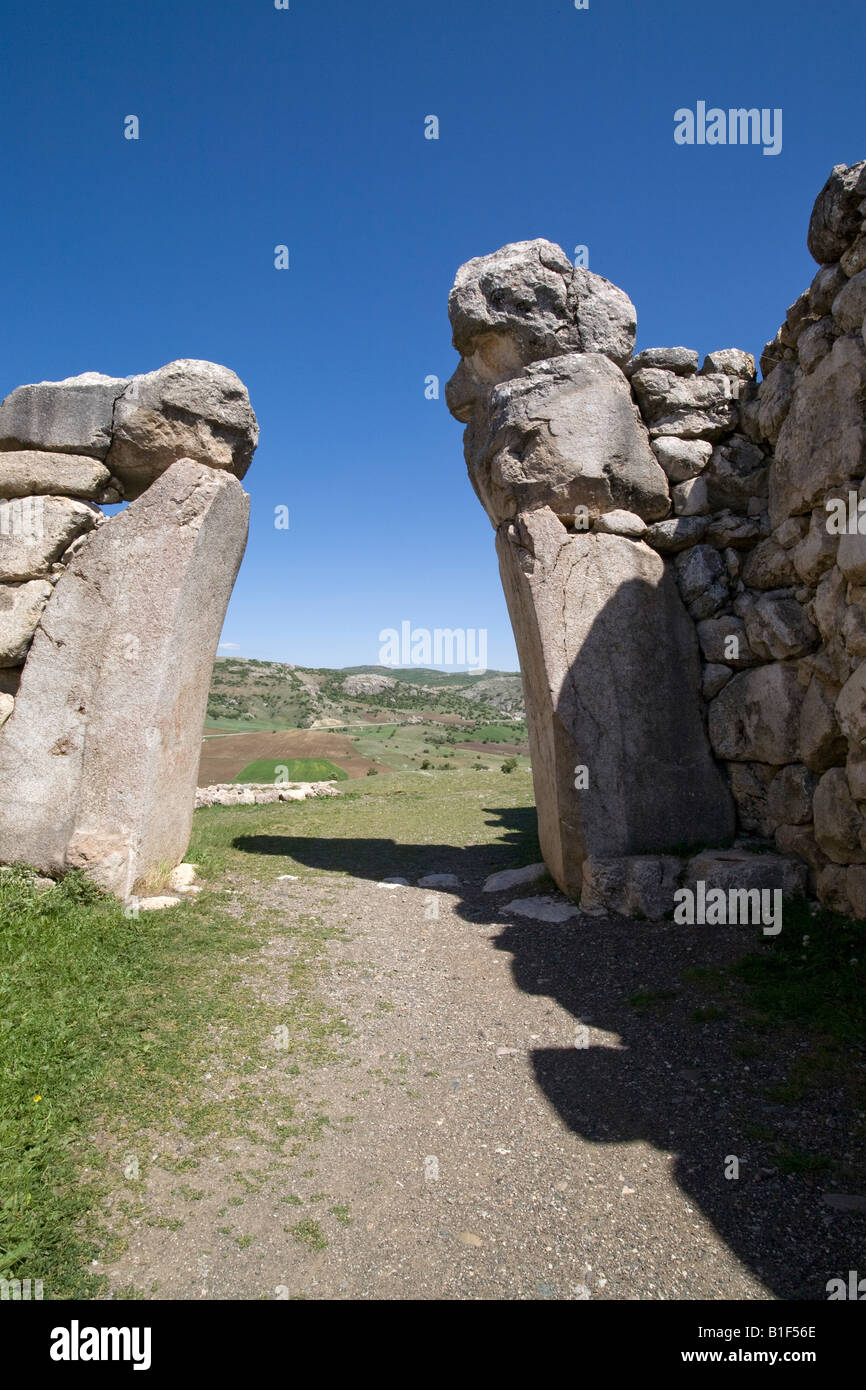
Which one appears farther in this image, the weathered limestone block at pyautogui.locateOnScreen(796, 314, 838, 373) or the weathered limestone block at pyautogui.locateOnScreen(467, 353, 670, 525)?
the weathered limestone block at pyautogui.locateOnScreen(467, 353, 670, 525)

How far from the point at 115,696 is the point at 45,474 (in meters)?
2.17

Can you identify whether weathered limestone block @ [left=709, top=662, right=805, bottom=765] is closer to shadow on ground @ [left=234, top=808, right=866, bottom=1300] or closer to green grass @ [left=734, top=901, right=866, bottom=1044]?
green grass @ [left=734, top=901, right=866, bottom=1044]

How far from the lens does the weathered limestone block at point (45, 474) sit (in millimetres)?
6902

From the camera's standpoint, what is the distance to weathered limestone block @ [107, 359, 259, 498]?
23.0 ft

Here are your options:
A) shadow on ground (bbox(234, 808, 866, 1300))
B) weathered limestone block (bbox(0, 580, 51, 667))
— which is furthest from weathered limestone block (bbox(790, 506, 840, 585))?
weathered limestone block (bbox(0, 580, 51, 667))

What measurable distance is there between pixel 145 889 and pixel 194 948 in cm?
119

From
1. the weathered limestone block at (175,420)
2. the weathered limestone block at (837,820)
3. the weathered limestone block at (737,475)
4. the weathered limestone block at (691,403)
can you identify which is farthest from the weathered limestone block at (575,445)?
the weathered limestone block at (837,820)

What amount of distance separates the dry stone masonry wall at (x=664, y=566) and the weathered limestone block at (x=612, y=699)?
2 cm

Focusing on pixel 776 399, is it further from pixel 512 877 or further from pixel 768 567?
pixel 512 877

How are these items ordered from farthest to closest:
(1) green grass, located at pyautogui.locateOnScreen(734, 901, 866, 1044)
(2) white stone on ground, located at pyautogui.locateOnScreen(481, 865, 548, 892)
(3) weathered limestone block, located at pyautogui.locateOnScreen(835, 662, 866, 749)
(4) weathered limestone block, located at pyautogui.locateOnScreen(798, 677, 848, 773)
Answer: (2) white stone on ground, located at pyautogui.locateOnScreen(481, 865, 548, 892) → (4) weathered limestone block, located at pyautogui.locateOnScreen(798, 677, 848, 773) → (3) weathered limestone block, located at pyautogui.locateOnScreen(835, 662, 866, 749) → (1) green grass, located at pyautogui.locateOnScreen(734, 901, 866, 1044)

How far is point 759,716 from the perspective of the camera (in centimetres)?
726

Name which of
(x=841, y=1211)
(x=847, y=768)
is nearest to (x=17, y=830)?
(x=841, y=1211)

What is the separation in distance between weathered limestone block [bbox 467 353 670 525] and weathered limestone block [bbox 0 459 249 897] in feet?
10.0

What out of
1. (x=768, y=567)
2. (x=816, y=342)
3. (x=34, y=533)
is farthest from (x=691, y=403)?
(x=34, y=533)
